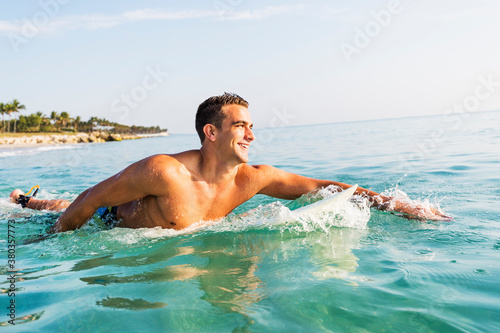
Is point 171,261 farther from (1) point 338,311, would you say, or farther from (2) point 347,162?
(2) point 347,162

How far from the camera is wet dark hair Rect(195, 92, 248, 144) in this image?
384 centimetres

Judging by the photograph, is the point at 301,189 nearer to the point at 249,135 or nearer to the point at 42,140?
the point at 249,135

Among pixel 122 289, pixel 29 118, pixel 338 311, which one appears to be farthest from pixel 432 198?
pixel 29 118

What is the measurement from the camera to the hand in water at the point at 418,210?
4.11 metres

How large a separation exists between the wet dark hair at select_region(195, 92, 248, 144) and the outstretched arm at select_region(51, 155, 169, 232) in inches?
22.8

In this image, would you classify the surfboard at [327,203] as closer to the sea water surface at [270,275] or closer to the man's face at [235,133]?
the sea water surface at [270,275]

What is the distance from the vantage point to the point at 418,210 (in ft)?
13.9

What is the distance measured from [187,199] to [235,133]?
0.87 m

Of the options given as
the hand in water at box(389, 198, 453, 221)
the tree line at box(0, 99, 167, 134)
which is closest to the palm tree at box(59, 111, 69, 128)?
the tree line at box(0, 99, 167, 134)

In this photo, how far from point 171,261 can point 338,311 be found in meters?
1.58

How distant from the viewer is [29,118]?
80.9m

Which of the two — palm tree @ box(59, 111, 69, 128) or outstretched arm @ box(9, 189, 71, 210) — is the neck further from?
palm tree @ box(59, 111, 69, 128)

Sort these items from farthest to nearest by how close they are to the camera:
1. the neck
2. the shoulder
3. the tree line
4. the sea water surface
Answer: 1. the tree line
2. the neck
3. the shoulder
4. the sea water surface

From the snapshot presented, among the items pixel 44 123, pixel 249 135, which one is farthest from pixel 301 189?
pixel 44 123
